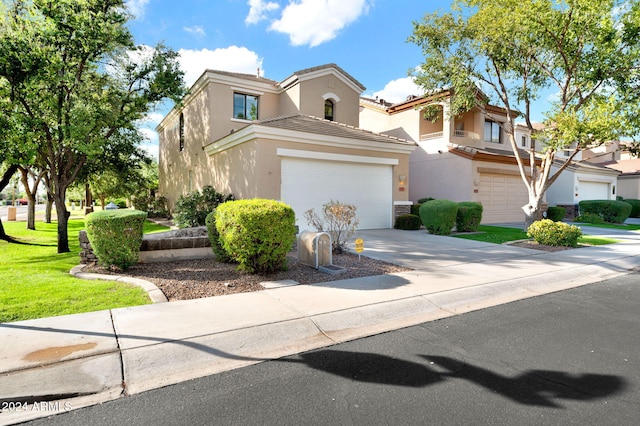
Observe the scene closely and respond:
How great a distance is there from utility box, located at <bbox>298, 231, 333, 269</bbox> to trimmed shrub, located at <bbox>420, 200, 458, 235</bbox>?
7.25 meters

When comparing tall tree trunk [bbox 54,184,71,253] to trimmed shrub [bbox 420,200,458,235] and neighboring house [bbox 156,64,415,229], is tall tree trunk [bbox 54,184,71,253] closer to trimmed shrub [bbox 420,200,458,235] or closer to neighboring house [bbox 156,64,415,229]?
neighboring house [bbox 156,64,415,229]

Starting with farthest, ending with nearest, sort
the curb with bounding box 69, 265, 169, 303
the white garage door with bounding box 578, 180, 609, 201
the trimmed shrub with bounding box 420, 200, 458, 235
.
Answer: the white garage door with bounding box 578, 180, 609, 201
the trimmed shrub with bounding box 420, 200, 458, 235
the curb with bounding box 69, 265, 169, 303

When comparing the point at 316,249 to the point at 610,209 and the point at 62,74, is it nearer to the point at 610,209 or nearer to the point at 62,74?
the point at 62,74

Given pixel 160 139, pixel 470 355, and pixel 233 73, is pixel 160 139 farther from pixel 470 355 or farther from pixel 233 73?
pixel 470 355

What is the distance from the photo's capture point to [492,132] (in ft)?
79.7

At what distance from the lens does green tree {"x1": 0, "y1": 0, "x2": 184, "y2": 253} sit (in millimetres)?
9094

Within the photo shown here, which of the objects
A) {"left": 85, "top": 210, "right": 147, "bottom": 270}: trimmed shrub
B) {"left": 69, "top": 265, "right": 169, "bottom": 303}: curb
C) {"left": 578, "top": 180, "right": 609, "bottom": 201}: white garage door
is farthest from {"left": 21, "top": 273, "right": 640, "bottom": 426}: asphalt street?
{"left": 578, "top": 180, "right": 609, "bottom": 201}: white garage door

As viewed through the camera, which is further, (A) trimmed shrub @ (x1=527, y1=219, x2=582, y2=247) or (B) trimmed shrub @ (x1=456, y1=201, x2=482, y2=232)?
(B) trimmed shrub @ (x1=456, y1=201, x2=482, y2=232)

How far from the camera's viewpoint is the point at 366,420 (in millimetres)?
2832

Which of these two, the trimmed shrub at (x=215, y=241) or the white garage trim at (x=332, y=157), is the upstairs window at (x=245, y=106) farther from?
the trimmed shrub at (x=215, y=241)

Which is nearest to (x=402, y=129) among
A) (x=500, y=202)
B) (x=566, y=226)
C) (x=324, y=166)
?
(x=500, y=202)

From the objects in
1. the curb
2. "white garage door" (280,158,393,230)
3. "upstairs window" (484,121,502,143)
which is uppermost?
"upstairs window" (484,121,502,143)

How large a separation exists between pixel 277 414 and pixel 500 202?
21185mm

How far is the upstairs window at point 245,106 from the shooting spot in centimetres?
1843
